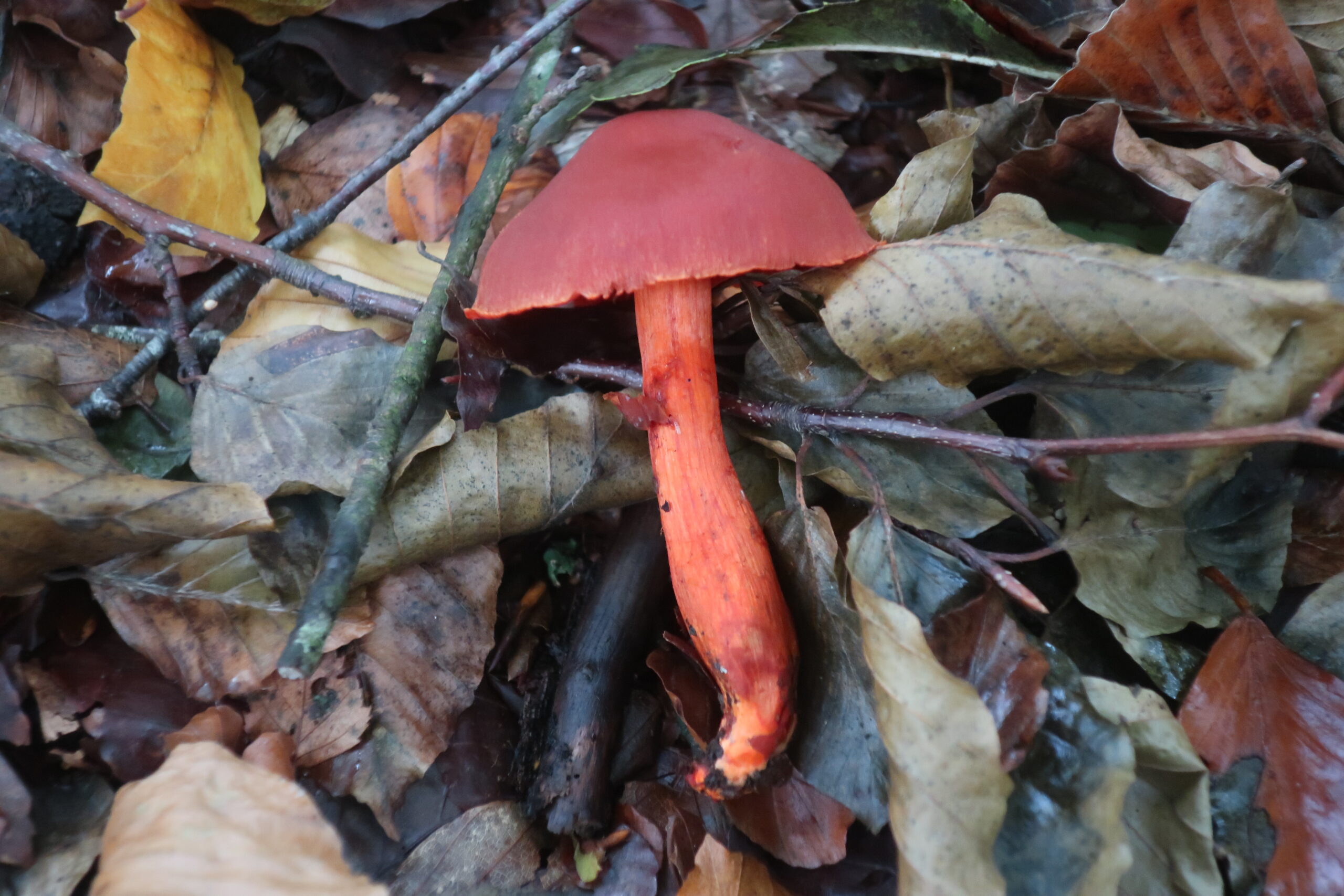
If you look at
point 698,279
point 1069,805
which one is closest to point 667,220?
point 698,279

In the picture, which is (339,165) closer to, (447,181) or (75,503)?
(447,181)

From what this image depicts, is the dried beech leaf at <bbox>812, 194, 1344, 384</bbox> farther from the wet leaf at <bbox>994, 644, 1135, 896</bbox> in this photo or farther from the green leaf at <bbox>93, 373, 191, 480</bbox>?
the green leaf at <bbox>93, 373, 191, 480</bbox>

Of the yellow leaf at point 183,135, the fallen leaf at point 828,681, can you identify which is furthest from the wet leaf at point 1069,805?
the yellow leaf at point 183,135

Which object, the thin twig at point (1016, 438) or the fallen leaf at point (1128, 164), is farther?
the fallen leaf at point (1128, 164)

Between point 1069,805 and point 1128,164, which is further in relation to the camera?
point 1128,164

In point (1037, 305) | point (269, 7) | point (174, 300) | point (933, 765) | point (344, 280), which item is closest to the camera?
point (933, 765)

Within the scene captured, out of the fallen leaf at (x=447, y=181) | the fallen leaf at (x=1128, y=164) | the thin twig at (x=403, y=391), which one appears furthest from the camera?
the fallen leaf at (x=447, y=181)

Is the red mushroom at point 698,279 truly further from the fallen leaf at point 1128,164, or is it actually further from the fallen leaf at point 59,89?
the fallen leaf at point 59,89

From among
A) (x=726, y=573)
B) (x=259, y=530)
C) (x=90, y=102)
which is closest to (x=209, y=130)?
(x=90, y=102)
